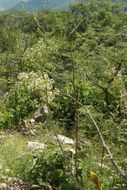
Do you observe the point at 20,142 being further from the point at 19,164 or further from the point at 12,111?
the point at 19,164

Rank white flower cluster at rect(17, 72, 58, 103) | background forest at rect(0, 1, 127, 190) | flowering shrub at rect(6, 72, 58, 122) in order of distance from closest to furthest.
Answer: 1. background forest at rect(0, 1, 127, 190)
2. flowering shrub at rect(6, 72, 58, 122)
3. white flower cluster at rect(17, 72, 58, 103)

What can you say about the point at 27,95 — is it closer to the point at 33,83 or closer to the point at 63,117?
the point at 33,83

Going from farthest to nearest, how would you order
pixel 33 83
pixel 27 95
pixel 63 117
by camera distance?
pixel 33 83 < pixel 27 95 < pixel 63 117

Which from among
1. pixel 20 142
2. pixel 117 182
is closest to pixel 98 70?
pixel 20 142

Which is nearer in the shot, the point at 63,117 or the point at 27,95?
the point at 63,117

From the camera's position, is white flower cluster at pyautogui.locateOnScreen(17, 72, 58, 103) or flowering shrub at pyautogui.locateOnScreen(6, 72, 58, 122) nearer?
flowering shrub at pyautogui.locateOnScreen(6, 72, 58, 122)

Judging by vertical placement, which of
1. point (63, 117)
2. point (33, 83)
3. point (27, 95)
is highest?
point (33, 83)

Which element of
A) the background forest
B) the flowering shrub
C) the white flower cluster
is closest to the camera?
the background forest

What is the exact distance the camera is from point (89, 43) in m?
12.8

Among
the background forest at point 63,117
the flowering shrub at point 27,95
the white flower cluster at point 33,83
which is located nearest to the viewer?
the background forest at point 63,117

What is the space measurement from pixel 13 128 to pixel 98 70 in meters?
2.54

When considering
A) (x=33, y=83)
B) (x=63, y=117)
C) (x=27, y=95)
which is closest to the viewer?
(x=63, y=117)

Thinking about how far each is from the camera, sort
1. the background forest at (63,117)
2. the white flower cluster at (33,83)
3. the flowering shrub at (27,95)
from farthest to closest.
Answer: the white flower cluster at (33,83) → the flowering shrub at (27,95) → the background forest at (63,117)

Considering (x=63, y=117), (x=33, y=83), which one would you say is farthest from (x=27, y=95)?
(x=63, y=117)
